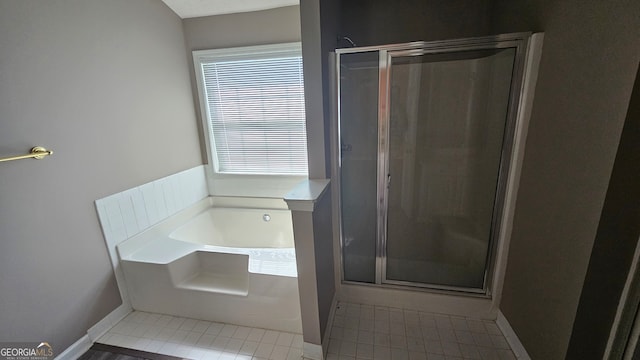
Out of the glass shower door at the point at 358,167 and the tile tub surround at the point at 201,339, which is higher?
the glass shower door at the point at 358,167

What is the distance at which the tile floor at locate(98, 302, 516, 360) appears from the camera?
1564 millimetres

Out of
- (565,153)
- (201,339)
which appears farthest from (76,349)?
(565,153)

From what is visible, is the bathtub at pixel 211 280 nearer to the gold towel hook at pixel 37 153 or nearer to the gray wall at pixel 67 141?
the gray wall at pixel 67 141

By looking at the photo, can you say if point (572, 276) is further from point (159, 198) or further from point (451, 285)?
point (159, 198)

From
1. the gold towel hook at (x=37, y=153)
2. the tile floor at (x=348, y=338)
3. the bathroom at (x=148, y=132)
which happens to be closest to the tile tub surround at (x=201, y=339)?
the tile floor at (x=348, y=338)

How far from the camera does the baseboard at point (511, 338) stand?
1462 mm

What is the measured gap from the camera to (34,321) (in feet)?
4.73

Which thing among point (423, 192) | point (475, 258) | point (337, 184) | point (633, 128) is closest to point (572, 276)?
point (633, 128)

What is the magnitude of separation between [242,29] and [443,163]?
212cm

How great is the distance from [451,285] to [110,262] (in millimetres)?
2452

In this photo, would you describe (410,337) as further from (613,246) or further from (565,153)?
(565,153)

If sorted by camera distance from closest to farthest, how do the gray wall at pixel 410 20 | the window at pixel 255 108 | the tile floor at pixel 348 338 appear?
1. the tile floor at pixel 348 338
2. the gray wall at pixel 410 20
3. the window at pixel 255 108

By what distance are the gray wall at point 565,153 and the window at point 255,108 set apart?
5.83 ft

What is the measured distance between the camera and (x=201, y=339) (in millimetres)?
1716
